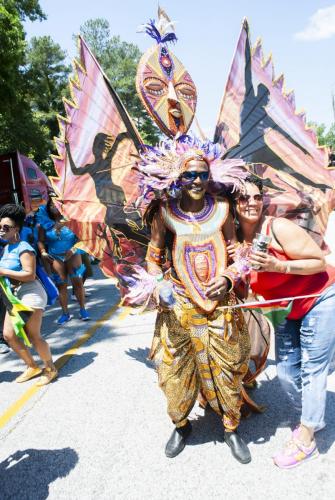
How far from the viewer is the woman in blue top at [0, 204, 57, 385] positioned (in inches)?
130

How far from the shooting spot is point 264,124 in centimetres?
285

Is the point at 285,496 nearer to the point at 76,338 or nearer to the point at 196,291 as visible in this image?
the point at 196,291

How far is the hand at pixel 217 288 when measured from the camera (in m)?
2.19

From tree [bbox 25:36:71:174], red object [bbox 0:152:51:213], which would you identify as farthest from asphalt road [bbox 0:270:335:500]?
tree [bbox 25:36:71:174]

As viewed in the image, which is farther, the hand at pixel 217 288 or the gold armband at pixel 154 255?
the gold armband at pixel 154 255

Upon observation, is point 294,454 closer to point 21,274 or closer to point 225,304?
point 225,304

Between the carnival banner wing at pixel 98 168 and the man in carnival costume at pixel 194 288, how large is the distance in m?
0.48

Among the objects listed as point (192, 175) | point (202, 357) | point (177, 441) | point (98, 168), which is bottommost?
point (177, 441)

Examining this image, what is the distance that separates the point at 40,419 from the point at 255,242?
7.35 feet

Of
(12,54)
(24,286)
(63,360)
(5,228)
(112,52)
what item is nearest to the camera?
(5,228)

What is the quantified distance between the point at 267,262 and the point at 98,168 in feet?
5.17

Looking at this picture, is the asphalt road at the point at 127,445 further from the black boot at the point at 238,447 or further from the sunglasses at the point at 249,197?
the sunglasses at the point at 249,197

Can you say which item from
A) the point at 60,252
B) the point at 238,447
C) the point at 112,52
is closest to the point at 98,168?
the point at 238,447

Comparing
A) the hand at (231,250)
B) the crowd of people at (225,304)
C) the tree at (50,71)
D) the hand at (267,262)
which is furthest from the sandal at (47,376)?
the tree at (50,71)
